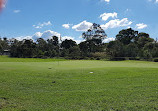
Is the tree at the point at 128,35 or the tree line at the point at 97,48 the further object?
the tree at the point at 128,35

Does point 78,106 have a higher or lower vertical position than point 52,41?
lower

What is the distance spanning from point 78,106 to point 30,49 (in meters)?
53.4

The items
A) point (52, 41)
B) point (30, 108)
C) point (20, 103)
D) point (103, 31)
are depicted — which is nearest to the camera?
point (30, 108)

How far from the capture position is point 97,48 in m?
58.0

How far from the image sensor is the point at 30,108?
414 centimetres

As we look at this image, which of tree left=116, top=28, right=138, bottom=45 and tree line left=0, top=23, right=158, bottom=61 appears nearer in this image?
tree line left=0, top=23, right=158, bottom=61

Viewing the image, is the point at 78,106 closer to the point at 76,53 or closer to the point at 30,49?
Answer: the point at 76,53

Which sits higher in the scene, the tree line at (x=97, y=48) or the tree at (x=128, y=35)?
the tree at (x=128, y=35)

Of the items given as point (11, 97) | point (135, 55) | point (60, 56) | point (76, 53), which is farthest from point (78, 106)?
point (60, 56)

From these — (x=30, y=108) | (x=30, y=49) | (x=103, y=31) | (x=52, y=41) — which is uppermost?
(x=103, y=31)

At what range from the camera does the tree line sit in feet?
140

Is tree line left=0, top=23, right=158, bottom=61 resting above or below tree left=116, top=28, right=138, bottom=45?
below

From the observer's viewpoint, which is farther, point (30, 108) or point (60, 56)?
point (60, 56)

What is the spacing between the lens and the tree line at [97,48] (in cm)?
4275
